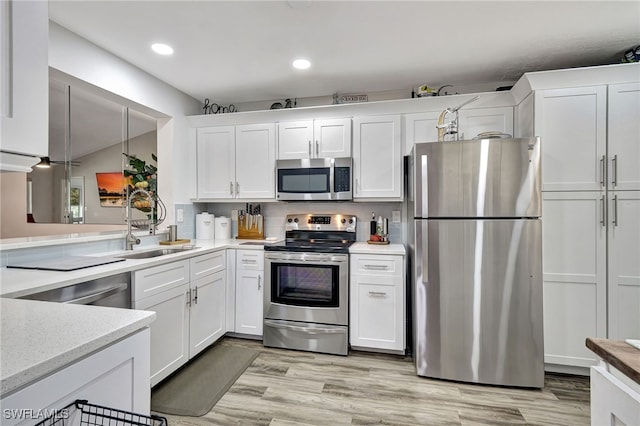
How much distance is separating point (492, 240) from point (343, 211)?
1.52 m

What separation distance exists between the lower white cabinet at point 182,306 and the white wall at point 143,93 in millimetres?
901

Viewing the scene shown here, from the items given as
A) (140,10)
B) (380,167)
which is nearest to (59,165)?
(140,10)

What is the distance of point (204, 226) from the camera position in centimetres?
346

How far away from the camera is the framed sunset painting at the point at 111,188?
168 inches

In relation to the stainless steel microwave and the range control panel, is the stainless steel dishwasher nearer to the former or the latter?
the stainless steel microwave

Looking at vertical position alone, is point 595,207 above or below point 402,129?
below

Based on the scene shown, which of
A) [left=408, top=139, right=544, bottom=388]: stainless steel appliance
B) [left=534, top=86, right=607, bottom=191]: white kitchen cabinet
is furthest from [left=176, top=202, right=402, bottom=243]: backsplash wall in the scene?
[left=534, top=86, right=607, bottom=191]: white kitchen cabinet

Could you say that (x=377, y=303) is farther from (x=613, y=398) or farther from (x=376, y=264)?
(x=613, y=398)

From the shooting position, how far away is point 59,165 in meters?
3.89

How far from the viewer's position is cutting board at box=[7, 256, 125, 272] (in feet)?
5.59

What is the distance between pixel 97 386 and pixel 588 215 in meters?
3.00

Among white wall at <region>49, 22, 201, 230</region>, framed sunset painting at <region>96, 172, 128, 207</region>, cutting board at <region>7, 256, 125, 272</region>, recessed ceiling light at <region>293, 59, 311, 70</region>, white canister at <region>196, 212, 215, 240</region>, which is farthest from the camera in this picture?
framed sunset painting at <region>96, 172, 128, 207</region>

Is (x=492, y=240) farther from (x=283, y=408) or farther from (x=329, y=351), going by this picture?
(x=283, y=408)

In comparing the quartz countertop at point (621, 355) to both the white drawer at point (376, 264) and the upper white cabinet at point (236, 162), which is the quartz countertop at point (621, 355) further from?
the upper white cabinet at point (236, 162)
